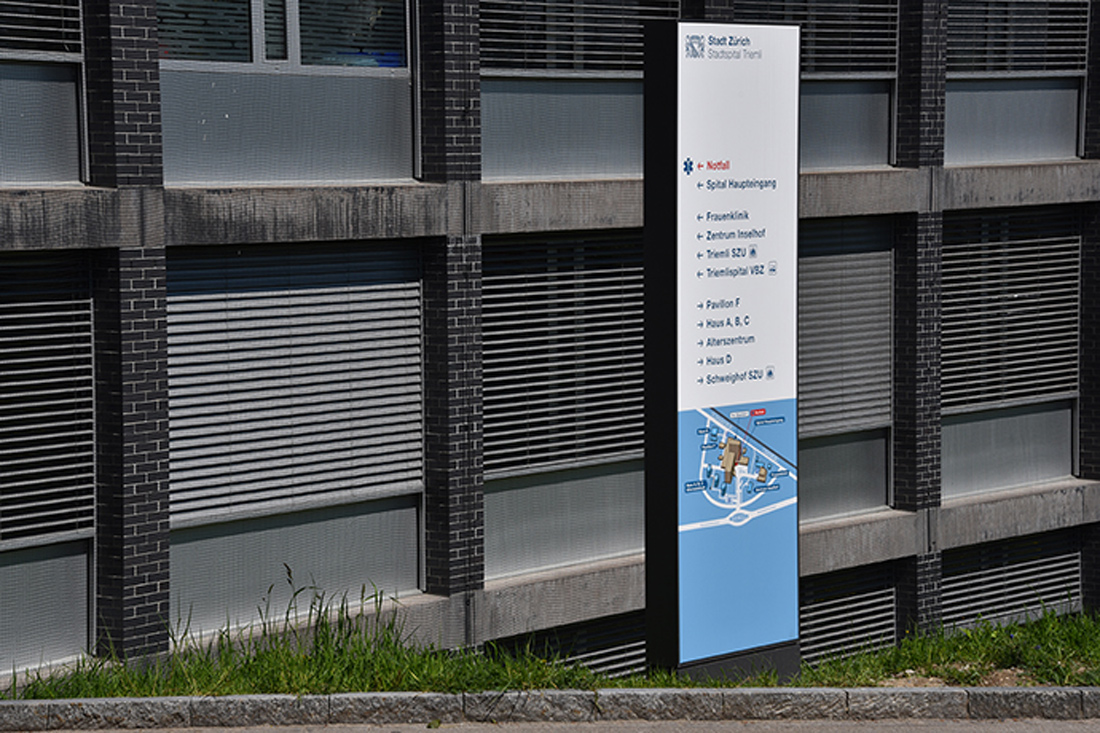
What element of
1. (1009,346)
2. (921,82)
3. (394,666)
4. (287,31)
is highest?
(287,31)

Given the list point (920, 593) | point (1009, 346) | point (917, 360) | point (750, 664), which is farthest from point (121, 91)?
point (1009, 346)

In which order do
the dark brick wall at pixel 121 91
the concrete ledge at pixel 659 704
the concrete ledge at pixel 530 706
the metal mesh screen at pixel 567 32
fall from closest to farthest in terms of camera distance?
the concrete ledge at pixel 530 706 < the concrete ledge at pixel 659 704 < the dark brick wall at pixel 121 91 < the metal mesh screen at pixel 567 32

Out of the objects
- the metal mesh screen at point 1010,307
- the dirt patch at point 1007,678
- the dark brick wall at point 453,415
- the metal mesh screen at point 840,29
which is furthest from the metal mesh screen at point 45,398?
the metal mesh screen at point 1010,307

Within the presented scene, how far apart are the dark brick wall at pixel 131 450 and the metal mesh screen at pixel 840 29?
7.09 meters

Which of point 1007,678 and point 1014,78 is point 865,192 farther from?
point 1007,678

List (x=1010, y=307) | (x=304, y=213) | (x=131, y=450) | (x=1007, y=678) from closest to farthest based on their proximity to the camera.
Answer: (x=131, y=450) → (x=1007, y=678) → (x=304, y=213) → (x=1010, y=307)

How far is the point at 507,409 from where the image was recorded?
540 inches

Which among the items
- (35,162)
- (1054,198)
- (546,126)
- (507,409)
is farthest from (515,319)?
(1054,198)

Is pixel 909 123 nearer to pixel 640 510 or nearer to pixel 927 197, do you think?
pixel 927 197

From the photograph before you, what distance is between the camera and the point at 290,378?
12359 mm

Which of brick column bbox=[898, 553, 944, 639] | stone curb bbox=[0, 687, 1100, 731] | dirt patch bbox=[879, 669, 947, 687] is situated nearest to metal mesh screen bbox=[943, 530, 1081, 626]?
brick column bbox=[898, 553, 944, 639]

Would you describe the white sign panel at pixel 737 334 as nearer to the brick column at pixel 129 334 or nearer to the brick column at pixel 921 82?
the brick column at pixel 129 334

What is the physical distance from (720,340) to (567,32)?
4547 mm

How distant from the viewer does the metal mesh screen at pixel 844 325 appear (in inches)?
626
